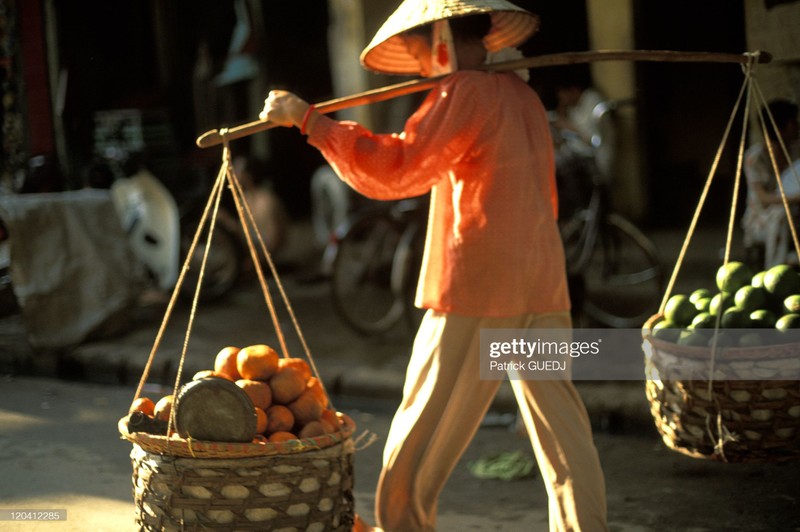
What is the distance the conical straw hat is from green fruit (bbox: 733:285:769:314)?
1.18 m

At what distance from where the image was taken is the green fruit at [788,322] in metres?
3.47

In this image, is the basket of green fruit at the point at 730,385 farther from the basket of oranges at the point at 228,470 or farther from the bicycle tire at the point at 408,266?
the bicycle tire at the point at 408,266

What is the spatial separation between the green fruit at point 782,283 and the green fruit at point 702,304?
205 mm

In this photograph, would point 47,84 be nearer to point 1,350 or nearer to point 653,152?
point 1,350

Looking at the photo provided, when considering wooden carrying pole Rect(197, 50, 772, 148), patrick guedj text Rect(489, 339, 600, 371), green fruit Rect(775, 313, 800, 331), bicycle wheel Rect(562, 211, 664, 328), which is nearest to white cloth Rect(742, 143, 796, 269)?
bicycle wheel Rect(562, 211, 664, 328)

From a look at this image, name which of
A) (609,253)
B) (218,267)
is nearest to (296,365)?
(609,253)

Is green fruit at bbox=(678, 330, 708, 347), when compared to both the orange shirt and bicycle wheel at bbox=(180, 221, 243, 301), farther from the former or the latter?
bicycle wheel at bbox=(180, 221, 243, 301)

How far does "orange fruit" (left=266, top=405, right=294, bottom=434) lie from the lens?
298 cm

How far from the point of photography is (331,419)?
3.07 m

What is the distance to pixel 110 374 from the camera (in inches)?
252

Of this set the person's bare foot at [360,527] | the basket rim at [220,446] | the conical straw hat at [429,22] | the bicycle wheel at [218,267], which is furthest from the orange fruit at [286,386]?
the bicycle wheel at [218,267]

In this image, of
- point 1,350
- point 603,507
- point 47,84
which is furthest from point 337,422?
point 47,84

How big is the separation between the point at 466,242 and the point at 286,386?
0.65 metres

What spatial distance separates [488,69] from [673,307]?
120 centimetres
